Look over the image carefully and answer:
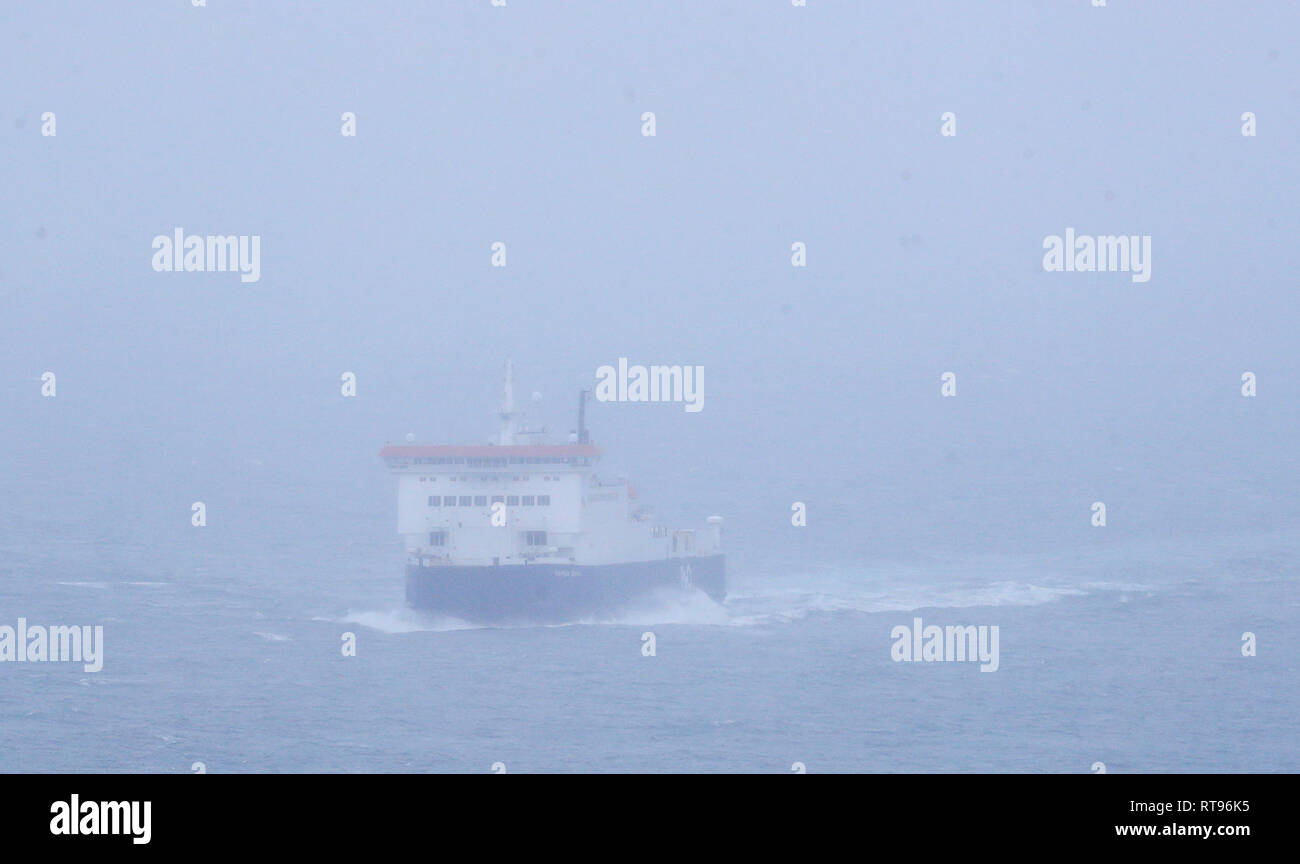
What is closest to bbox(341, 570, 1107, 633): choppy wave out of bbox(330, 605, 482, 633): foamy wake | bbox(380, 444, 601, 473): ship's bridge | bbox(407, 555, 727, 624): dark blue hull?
bbox(330, 605, 482, 633): foamy wake

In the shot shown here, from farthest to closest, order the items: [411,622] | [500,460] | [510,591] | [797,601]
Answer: [797,601] < [500,460] < [411,622] < [510,591]

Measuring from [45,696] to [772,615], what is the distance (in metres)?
23.7

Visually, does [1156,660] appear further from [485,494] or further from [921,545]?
[921,545]

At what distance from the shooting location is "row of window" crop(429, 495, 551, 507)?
50.8 m

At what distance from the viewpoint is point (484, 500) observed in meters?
50.8

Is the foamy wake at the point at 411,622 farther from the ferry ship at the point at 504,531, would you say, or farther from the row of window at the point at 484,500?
the row of window at the point at 484,500

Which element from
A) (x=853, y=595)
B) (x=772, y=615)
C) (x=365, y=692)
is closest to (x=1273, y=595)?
(x=853, y=595)

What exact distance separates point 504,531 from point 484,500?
3.61 ft

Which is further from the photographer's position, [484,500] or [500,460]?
[484,500]

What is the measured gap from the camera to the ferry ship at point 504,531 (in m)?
49.7

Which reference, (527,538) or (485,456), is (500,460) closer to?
(485,456)

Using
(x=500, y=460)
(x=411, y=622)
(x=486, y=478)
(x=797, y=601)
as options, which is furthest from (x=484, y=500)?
(x=797, y=601)

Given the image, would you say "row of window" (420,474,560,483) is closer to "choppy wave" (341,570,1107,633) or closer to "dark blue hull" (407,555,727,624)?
"dark blue hull" (407,555,727,624)

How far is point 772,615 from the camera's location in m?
55.1
